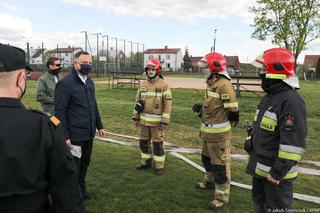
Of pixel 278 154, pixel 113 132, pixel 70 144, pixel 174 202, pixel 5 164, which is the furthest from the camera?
pixel 113 132

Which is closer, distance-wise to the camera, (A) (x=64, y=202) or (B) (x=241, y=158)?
(A) (x=64, y=202)

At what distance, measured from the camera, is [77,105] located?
454 centimetres

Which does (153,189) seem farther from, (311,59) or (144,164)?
(311,59)

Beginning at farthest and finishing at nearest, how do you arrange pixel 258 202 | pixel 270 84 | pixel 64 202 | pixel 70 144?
pixel 70 144
pixel 258 202
pixel 270 84
pixel 64 202

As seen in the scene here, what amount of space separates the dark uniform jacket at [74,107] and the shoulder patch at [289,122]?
2771mm

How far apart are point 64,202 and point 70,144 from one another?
2534 millimetres

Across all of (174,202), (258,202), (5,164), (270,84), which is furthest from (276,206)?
(5,164)

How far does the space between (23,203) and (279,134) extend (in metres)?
2.53

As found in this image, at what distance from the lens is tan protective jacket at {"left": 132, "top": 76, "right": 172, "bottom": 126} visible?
6.23 metres

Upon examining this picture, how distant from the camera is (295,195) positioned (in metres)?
5.09

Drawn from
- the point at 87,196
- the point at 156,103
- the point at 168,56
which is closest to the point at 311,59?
the point at 168,56

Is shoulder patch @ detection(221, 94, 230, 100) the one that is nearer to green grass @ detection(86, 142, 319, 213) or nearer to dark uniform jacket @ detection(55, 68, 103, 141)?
green grass @ detection(86, 142, 319, 213)

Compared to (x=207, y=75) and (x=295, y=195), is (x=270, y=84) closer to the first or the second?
(x=207, y=75)

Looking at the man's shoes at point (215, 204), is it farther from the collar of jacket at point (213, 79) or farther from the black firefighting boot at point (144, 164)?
the black firefighting boot at point (144, 164)
